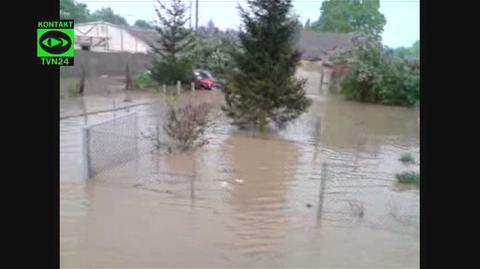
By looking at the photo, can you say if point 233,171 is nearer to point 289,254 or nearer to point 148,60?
point 289,254

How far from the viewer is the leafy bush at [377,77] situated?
23359 millimetres

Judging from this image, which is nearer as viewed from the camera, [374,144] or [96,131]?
[96,131]

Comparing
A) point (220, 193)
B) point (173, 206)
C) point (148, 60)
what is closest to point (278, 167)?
point (220, 193)

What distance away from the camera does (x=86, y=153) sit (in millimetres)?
7008

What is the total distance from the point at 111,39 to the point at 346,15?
22.7 m

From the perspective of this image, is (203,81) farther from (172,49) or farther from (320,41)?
(320,41)

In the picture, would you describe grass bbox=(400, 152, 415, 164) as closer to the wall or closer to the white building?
the wall

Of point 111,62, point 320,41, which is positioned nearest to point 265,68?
point 111,62

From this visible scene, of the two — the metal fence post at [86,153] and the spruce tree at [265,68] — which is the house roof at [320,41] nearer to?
the spruce tree at [265,68]

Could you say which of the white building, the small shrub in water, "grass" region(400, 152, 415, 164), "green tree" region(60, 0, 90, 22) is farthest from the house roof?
"green tree" region(60, 0, 90, 22)

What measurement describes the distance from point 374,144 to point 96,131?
7.91 meters

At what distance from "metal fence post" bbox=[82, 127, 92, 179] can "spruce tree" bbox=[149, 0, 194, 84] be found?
62.6 ft

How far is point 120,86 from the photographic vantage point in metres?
26.0
